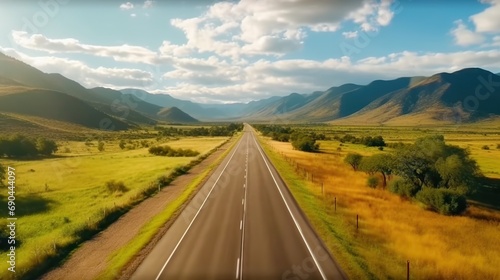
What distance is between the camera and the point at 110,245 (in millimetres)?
23328

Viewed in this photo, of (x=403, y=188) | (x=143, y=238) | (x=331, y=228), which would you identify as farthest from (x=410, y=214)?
(x=143, y=238)

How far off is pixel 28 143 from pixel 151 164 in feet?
126

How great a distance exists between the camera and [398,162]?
148 feet

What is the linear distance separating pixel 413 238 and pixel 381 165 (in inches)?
1010

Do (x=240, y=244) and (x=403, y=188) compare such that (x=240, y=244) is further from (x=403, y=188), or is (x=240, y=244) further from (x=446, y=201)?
(x=403, y=188)

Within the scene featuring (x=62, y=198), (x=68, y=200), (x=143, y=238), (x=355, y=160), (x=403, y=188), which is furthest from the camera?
(x=355, y=160)

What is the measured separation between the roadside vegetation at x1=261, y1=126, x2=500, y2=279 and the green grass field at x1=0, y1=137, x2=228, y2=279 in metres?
17.6

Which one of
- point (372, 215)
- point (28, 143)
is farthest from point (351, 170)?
point (28, 143)

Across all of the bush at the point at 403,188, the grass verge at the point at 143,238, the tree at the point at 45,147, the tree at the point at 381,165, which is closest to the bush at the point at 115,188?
the grass verge at the point at 143,238

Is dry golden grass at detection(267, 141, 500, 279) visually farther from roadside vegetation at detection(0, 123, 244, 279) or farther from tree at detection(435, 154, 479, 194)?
roadside vegetation at detection(0, 123, 244, 279)

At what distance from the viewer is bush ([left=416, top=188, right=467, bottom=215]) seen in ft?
111

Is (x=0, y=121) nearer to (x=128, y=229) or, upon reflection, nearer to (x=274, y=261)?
(x=128, y=229)

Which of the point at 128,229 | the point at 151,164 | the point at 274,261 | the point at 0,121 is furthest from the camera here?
the point at 0,121

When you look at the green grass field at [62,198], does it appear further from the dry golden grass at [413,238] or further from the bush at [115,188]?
the dry golden grass at [413,238]
